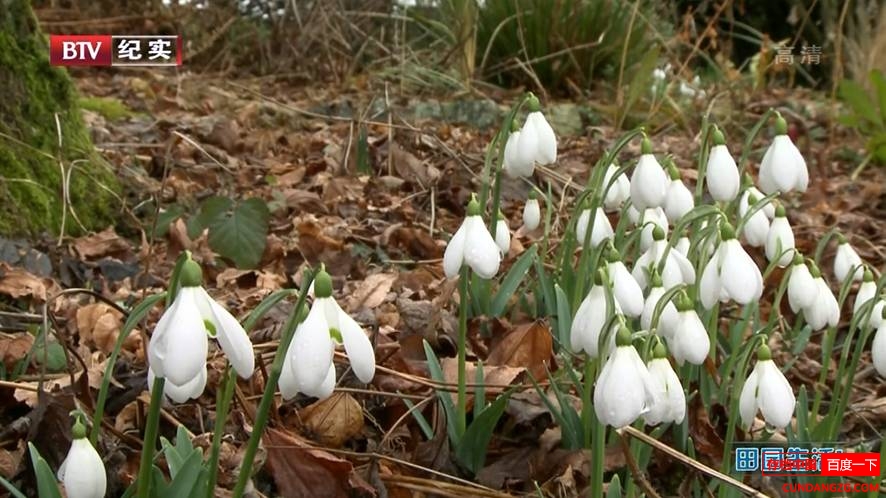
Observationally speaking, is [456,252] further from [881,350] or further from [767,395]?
[881,350]

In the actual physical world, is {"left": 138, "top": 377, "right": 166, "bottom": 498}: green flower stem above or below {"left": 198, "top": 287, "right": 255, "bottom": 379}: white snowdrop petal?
below

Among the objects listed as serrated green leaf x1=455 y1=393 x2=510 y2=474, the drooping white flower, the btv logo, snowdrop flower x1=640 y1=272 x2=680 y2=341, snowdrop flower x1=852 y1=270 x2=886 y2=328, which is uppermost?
the btv logo

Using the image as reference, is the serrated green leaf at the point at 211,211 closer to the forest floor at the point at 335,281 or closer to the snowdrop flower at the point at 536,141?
the forest floor at the point at 335,281

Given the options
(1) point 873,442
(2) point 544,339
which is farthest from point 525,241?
(1) point 873,442

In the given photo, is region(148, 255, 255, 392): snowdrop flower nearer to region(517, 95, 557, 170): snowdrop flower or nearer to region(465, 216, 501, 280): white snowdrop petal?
region(465, 216, 501, 280): white snowdrop petal

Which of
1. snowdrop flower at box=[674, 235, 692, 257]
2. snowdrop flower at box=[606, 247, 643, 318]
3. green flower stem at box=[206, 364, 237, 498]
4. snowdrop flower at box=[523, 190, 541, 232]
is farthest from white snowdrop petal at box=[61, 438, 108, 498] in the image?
snowdrop flower at box=[523, 190, 541, 232]

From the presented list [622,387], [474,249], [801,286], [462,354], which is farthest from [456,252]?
[801,286]
